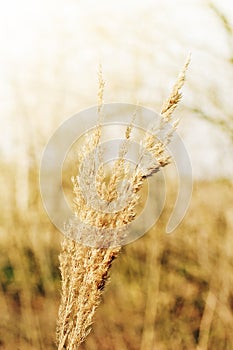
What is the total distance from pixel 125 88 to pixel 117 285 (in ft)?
4.79

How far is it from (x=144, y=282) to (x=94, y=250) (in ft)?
6.30

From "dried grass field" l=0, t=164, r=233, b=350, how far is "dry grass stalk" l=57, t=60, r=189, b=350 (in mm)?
1181

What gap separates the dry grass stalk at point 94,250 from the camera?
1.48m

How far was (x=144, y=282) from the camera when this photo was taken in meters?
3.33

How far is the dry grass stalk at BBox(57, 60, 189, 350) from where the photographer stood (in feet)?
4.84

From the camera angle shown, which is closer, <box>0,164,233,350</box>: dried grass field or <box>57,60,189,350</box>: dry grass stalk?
<box>57,60,189,350</box>: dry grass stalk

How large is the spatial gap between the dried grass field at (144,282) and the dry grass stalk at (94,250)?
46.5 inches

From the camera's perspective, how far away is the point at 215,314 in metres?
3.01

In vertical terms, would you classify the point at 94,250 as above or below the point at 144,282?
below

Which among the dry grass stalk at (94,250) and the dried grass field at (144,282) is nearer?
the dry grass stalk at (94,250)

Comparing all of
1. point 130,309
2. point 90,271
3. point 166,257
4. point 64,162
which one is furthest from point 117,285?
point 90,271

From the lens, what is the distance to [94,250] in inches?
58.7

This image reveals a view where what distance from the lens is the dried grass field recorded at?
2.89m

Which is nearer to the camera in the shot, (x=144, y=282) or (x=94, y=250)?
(x=94, y=250)
